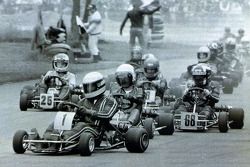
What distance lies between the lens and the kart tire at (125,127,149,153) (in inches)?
658

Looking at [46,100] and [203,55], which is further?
[203,55]

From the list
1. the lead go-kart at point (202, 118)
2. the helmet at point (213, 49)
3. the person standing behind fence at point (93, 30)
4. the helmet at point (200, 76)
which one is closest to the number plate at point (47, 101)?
the helmet at point (200, 76)

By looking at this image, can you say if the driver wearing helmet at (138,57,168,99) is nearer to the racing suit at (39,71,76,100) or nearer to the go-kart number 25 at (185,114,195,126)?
the racing suit at (39,71,76,100)

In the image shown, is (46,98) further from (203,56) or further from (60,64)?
(203,56)

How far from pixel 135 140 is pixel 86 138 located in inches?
34.2

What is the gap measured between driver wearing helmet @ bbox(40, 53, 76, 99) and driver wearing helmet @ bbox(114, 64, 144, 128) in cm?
489

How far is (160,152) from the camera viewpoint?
17.1 meters

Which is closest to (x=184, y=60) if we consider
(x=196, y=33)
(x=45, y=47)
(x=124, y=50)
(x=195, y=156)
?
(x=124, y=50)

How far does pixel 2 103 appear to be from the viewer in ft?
86.1

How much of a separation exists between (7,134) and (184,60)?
25.2 metres

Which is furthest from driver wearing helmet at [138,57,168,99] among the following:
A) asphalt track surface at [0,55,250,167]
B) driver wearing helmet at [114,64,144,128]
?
driver wearing helmet at [114,64,144,128]

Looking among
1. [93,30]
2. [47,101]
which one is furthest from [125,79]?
[93,30]

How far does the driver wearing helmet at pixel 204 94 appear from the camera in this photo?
21156 millimetres

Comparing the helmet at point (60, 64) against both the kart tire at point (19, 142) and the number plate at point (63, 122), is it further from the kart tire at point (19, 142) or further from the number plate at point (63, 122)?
the kart tire at point (19, 142)
